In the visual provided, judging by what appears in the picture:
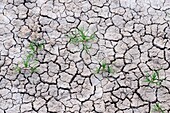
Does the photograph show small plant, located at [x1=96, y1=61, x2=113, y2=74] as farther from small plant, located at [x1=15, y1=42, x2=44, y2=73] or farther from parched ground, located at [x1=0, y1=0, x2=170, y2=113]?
small plant, located at [x1=15, y1=42, x2=44, y2=73]

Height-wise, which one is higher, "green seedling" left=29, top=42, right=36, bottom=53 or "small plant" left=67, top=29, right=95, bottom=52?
"small plant" left=67, top=29, right=95, bottom=52

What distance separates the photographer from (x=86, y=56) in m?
4.35

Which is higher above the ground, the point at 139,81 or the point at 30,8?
the point at 30,8

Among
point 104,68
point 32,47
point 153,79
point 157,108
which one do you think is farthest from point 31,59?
point 157,108

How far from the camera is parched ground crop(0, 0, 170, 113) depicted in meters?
4.02

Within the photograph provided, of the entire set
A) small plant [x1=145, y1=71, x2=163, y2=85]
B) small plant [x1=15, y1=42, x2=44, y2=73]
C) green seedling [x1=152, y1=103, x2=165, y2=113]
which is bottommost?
green seedling [x1=152, y1=103, x2=165, y2=113]

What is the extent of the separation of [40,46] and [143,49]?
1.16 m

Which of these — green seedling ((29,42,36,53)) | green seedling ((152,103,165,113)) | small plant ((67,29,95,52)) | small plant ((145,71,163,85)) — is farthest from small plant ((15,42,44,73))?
green seedling ((152,103,165,113))

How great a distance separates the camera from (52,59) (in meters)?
4.34

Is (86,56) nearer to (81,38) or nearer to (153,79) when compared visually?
(81,38)

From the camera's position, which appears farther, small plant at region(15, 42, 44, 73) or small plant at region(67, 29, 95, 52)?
small plant at region(67, 29, 95, 52)

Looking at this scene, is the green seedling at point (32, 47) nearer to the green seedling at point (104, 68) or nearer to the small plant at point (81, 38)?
the small plant at point (81, 38)

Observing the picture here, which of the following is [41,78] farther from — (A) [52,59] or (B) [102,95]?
(B) [102,95]

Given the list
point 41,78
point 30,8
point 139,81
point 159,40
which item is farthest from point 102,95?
point 30,8
